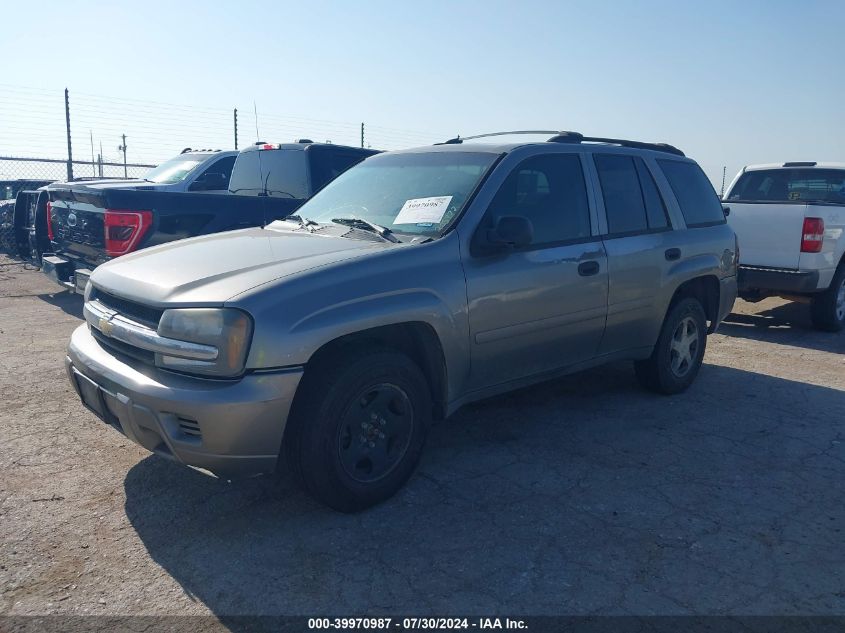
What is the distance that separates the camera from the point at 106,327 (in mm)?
3654

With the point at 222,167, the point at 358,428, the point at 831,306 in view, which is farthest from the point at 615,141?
the point at 222,167

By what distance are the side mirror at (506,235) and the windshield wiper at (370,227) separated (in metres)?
0.47

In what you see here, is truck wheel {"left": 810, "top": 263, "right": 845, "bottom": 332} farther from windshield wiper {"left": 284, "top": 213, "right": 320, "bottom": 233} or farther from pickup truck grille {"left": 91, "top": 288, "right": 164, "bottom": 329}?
pickup truck grille {"left": 91, "top": 288, "right": 164, "bottom": 329}

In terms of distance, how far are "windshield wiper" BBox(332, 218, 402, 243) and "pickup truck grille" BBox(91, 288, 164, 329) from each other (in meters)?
1.25

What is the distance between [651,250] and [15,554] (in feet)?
13.6

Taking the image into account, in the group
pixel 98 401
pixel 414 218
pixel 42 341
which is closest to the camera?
pixel 98 401

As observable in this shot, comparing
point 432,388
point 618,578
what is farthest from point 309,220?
point 618,578

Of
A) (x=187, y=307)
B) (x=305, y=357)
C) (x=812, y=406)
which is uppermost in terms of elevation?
(x=187, y=307)

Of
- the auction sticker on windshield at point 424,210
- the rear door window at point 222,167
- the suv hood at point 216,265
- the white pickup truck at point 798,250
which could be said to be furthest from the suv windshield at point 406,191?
the rear door window at point 222,167

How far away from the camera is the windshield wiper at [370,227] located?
405cm

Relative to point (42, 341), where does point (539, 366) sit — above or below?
above

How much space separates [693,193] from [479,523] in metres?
3.57

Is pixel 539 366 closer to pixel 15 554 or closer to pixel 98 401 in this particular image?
pixel 98 401

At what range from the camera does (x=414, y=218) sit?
4.19 m
